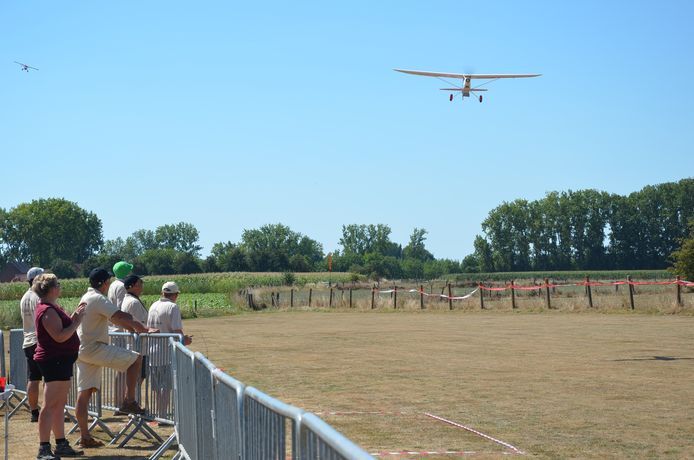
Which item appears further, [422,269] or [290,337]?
[422,269]

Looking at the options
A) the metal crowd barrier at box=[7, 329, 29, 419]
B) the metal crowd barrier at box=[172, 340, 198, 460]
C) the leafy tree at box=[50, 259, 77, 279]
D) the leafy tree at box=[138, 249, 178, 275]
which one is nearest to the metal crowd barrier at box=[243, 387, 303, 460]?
the metal crowd barrier at box=[172, 340, 198, 460]

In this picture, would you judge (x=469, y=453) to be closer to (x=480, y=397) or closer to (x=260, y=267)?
(x=480, y=397)

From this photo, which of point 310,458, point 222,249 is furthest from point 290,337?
point 222,249

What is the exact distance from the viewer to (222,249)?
189 m

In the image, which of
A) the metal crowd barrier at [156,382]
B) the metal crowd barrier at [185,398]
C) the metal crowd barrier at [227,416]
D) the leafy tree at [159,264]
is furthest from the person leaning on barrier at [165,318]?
the leafy tree at [159,264]

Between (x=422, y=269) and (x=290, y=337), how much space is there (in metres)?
141

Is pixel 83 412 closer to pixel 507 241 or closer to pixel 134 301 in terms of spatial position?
pixel 134 301

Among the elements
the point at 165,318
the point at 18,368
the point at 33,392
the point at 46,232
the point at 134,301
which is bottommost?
the point at 33,392

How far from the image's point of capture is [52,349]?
32.0 feet

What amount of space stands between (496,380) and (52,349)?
857cm

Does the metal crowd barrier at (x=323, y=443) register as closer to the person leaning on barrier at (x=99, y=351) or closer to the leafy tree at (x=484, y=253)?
the person leaning on barrier at (x=99, y=351)

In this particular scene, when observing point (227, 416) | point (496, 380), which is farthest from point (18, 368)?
point (227, 416)

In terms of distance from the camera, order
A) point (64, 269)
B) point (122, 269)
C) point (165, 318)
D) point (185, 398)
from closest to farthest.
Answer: point (185, 398) → point (165, 318) → point (122, 269) → point (64, 269)

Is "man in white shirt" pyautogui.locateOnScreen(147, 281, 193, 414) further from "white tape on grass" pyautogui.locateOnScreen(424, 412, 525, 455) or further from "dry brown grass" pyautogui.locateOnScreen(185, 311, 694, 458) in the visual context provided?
"white tape on grass" pyautogui.locateOnScreen(424, 412, 525, 455)
